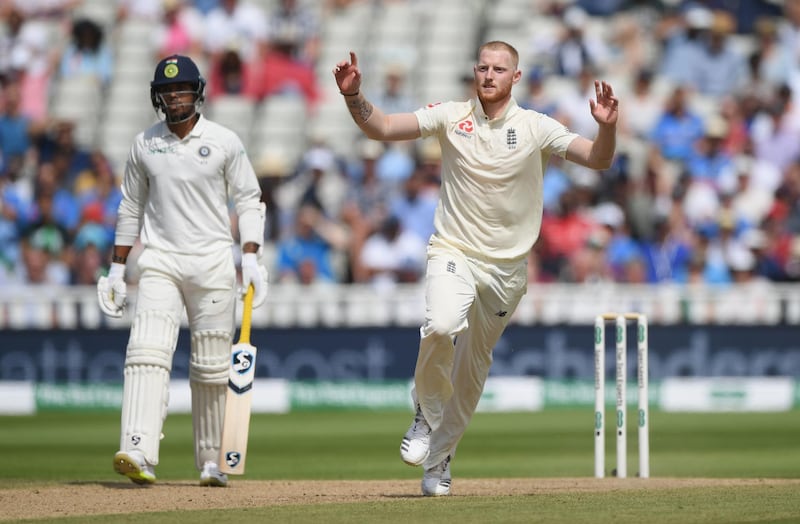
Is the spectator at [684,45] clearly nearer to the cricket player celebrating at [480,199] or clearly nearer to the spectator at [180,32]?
the spectator at [180,32]

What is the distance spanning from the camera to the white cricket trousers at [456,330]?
7.11 m

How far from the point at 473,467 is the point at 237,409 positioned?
271 centimetres

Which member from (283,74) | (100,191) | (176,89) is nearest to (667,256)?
(283,74)

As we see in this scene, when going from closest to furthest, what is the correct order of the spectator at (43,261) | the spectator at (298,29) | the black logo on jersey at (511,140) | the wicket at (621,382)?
1. the black logo on jersey at (511,140)
2. the wicket at (621,382)
3. the spectator at (43,261)
4. the spectator at (298,29)

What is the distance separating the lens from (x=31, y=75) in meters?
18.5

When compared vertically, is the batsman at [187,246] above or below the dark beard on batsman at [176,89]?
below

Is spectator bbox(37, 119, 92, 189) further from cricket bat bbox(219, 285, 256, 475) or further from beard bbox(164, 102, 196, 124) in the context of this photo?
cricket bat bbox(219, 285, 256, 475)

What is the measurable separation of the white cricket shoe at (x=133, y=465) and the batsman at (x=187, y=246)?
4.0 inches

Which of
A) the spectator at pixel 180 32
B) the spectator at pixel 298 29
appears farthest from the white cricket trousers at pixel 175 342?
the spectator at pixel 180 32

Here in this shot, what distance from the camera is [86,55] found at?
18.8m

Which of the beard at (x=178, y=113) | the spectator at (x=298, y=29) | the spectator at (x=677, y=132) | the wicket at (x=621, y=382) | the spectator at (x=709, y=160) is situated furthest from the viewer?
the spectator at (x=298, y=29)

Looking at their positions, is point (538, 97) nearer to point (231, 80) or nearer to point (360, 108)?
point (231, 80)

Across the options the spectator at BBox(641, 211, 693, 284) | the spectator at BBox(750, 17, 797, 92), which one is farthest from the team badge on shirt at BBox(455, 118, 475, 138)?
the spectator at BBox(750, 17, 797, 92)

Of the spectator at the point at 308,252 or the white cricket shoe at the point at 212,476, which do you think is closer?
the white cricket shoe at the point at 212,476
